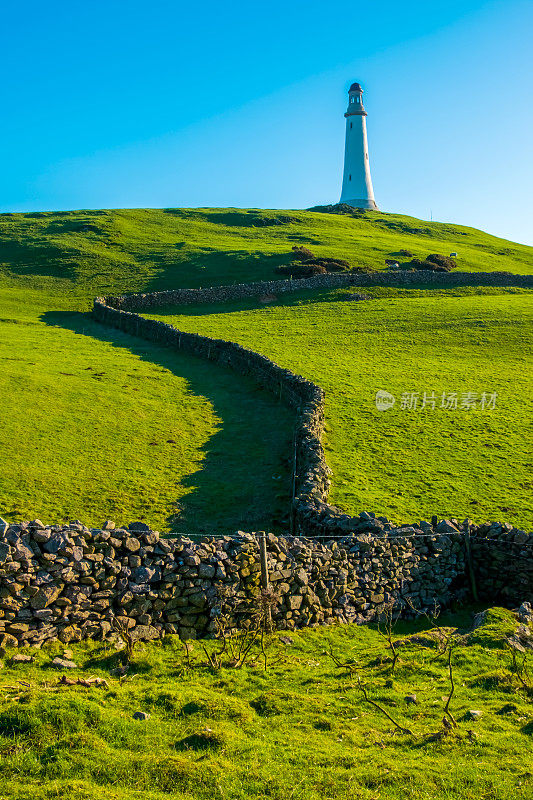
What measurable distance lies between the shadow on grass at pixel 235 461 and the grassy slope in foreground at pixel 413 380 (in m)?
2.02

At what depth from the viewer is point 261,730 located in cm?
824

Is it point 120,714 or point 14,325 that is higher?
point 14,325

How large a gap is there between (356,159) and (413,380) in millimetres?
109148

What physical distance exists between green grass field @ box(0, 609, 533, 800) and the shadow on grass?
287 inches

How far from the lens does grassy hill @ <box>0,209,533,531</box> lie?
1956cm

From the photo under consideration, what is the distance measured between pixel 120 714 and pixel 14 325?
43.7 meters

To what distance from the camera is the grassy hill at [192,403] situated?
64.2 ft

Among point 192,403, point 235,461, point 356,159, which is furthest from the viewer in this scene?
point 356,159

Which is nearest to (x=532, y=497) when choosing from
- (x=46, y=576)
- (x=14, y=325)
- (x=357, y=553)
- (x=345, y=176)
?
(x=357, y=553)

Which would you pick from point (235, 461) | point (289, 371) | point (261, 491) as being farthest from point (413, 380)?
point (261, 491)

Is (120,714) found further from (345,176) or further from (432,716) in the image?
(345,176)

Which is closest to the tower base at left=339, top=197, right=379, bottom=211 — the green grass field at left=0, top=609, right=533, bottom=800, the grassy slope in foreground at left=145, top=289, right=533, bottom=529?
the grassy slope in foreground at left=145, top=289, right=533, bottom=529

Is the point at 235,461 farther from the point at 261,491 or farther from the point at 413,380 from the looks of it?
the point at 413,380

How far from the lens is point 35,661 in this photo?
31.3 ft
